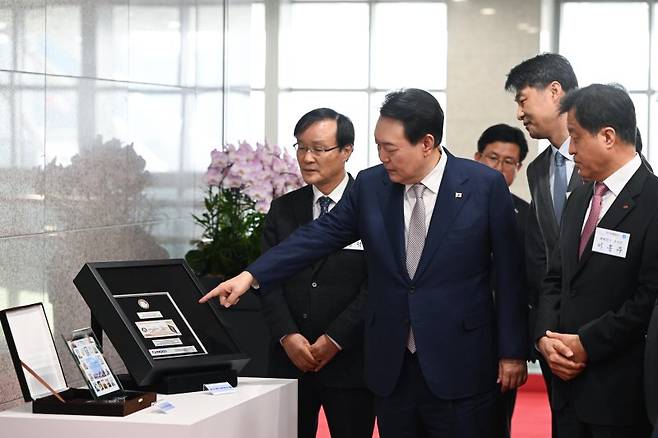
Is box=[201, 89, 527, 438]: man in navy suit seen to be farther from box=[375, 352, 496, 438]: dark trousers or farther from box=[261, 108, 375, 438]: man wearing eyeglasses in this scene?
box=[261, 108, 375, 438]: man wearing eyeglasses

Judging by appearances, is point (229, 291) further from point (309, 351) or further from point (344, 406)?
point (344, 406)

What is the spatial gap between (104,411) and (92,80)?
6.80ft

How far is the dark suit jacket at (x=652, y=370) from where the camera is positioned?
295cm

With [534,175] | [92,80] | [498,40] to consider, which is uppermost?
[498,40]

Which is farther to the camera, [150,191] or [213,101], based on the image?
[213,101]

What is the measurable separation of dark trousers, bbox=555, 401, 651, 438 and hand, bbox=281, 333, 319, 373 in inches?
34.3

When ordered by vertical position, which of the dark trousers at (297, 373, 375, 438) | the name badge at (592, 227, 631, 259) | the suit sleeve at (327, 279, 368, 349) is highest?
the name badge at (592, 227, 631, 259)

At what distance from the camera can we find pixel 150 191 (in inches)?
215

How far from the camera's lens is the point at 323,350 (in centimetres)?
389

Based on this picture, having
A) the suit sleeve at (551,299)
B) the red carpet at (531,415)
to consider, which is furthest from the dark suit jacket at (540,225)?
the red carpet at (531,415)

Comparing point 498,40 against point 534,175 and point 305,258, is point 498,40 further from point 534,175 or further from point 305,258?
point 305,258

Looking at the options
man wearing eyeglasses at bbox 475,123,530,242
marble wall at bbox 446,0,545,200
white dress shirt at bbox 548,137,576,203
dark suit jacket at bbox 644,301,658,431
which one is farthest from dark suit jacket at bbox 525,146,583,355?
marble wall at bbox 446,0,545,200

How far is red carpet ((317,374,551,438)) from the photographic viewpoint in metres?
6.55

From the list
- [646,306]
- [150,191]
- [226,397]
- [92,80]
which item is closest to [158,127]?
[150,191]
